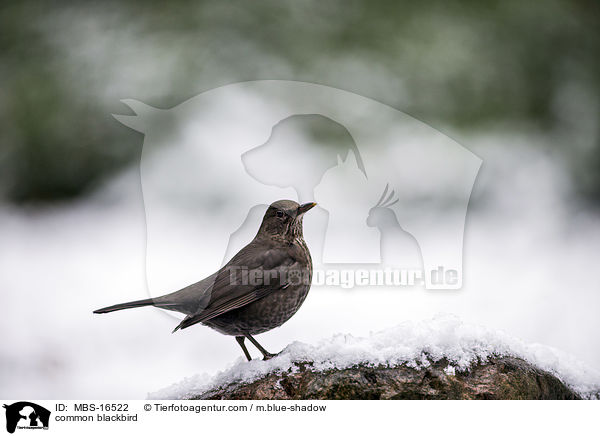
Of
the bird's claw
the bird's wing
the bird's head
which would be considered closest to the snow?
the bird's claw

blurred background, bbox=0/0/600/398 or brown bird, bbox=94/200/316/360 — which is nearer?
brown bird, bbox=94/200/316/360

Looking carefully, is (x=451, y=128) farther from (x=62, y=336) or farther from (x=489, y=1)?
(x=62, y=336)

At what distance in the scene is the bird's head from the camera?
203cm

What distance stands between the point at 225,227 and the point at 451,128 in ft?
3.93

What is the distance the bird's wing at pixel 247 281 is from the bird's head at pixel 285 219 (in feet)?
0.25

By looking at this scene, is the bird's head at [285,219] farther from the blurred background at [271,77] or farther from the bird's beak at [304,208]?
the blurred background at [271,77]

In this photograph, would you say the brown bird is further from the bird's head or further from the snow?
the snow

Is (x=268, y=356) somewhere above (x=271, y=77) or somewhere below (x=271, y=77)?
below

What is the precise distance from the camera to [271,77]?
2656 mm

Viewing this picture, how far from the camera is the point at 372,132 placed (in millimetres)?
2586

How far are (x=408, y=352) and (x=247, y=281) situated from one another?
61 centimetres
